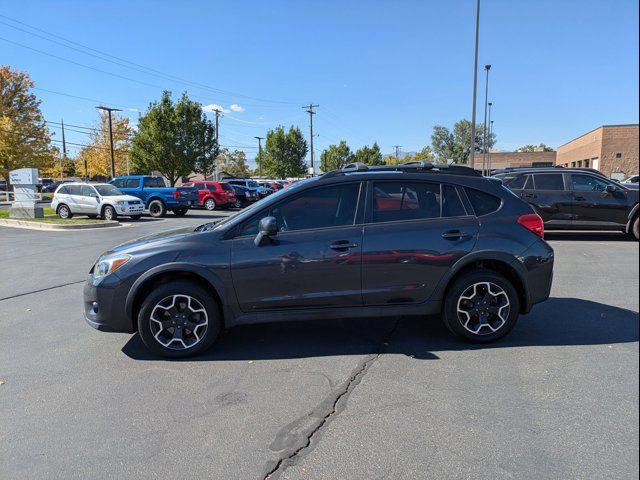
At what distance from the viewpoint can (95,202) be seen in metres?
20.5

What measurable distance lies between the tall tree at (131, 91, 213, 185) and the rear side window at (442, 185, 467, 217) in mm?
35668

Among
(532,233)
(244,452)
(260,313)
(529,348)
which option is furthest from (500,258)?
(244,452)

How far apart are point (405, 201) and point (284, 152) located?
5851cm

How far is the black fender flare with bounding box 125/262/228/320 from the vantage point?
4391 millimetres

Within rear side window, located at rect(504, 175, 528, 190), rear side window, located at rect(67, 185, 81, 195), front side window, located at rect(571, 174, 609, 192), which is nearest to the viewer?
front side window, located at rect(571, 174, 609, 192)

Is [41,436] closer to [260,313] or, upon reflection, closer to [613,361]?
[260,313]

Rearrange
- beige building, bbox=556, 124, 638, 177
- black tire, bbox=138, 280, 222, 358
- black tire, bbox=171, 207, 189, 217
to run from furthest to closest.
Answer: beige building, bbox=556, 124, 638, 177
black tire, bbox=171, 207, 189, 217
black tire, bbox=138, 280, 222, 358

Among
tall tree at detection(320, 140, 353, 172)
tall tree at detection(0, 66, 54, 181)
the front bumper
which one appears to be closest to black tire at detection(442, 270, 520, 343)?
the front bumper

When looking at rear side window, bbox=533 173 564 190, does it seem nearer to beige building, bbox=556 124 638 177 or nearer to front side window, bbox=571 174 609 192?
front side window, bbox=571 174 609 192

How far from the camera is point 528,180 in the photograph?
12430 mm

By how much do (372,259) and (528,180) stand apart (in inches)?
376

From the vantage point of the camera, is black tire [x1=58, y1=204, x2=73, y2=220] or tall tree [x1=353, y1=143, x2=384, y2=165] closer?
black tire [x1=58, y1=204, x2=73, y2=220]

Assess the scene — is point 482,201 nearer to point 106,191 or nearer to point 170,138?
point 106,191

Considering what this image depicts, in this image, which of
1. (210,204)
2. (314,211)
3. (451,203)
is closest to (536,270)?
(451,203)
